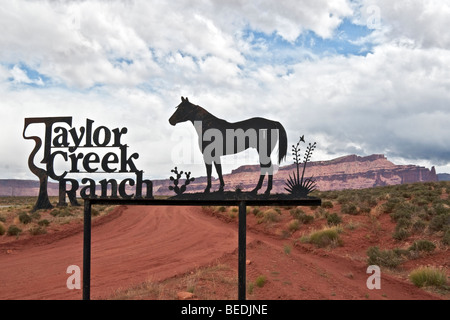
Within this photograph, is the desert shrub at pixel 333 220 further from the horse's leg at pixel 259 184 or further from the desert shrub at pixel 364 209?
the horse's leg at pixel 259 184

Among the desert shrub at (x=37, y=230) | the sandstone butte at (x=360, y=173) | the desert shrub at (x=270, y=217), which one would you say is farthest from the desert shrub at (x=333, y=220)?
the sandstone butte at (x=360, y=173)

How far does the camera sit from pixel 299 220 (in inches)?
870

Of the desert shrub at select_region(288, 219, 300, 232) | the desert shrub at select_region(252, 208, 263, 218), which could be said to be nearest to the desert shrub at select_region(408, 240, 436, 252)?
the desert shrub at select_region(288, 219, 300, 232)

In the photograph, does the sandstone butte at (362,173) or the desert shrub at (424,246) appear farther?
the sandstone butte at (362,173)

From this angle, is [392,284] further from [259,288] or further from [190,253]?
[190,253]

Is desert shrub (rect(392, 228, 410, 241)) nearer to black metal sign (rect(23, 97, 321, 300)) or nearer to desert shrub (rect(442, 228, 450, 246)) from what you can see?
desert shrub (rect(442, 228, 450, 246))

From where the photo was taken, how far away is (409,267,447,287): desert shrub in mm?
10500

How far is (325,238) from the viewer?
16.9m

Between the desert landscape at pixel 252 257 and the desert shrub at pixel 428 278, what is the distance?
3cm

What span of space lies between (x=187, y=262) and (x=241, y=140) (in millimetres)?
9210

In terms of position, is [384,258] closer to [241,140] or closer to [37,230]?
[241,140]

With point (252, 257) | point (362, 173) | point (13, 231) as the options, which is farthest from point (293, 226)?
point (362, 173)

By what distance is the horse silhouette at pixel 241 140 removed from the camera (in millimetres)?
6086
